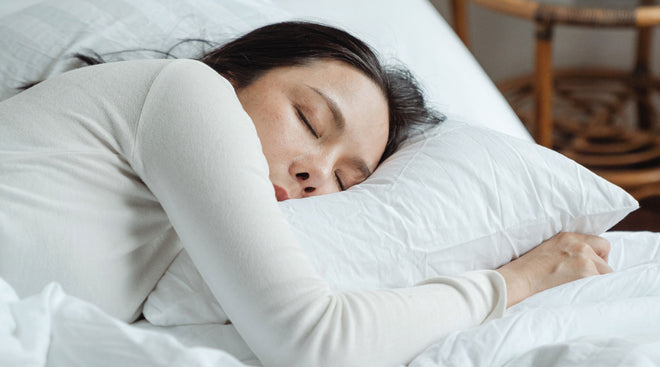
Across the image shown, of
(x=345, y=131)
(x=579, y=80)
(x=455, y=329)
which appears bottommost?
(x=579, y=80)

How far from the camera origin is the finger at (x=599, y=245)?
3.10ft

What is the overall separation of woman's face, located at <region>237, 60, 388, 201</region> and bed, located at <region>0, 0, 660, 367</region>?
0.04 m

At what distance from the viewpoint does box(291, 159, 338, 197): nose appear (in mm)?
871

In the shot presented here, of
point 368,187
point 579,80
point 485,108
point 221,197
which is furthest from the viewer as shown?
point 579,80

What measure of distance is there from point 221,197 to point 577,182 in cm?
48

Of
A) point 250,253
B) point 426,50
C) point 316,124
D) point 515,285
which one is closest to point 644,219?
point 426,50

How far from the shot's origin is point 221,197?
0.67 meters

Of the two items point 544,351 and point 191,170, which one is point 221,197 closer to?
point 191,170

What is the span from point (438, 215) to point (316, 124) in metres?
0.18

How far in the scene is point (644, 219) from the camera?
2021 mm

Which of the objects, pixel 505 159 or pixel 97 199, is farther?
pixel 505 159

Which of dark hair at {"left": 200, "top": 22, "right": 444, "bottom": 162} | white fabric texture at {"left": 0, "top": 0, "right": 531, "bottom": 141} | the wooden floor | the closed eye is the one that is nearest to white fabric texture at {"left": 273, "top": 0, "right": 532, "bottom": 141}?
white fabric texture at {"left": 0, "top": 0, "right": 531, "bottom": 141}

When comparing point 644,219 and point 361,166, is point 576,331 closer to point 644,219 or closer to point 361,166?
point 361,166

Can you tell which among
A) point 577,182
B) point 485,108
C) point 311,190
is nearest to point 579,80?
point 485,108
